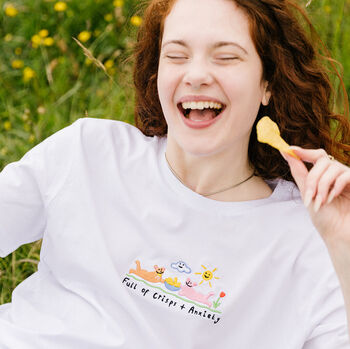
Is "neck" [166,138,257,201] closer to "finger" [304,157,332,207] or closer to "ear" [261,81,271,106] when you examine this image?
"ear" [261,81,271,106]

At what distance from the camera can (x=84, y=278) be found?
5.37ft

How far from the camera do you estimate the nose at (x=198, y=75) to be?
151cm

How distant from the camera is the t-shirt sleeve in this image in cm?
165

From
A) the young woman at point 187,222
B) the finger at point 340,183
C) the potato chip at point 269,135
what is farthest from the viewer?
the young woman at point 187,222

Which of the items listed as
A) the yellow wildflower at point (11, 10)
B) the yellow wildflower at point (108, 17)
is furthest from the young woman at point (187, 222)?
the yellow wildflower at point (11, 10)

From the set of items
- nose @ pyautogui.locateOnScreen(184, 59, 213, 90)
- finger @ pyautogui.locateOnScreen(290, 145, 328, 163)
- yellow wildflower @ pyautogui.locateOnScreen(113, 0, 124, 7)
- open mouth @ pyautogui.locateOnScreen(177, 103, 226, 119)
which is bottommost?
yellow wildflower @ pyautogui.locateOnScreen(113, 0, 124, 7)

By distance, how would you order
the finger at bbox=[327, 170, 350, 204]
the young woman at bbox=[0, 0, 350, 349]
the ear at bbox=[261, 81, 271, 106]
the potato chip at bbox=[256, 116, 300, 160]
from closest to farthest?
the finger at bbox=[327, 170, 350, 204] < the potato chip at bbox=[256, 116, 300, 160] < the young woman at bbox=[0, 0, 350, 349] < the ear at bbox=[261, 81, 271, 106]

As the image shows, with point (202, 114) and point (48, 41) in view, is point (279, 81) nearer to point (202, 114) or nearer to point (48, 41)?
point (202, 114)

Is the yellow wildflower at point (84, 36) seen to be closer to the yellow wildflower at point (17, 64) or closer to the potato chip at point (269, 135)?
the yellow wildflower at point (17, 64)

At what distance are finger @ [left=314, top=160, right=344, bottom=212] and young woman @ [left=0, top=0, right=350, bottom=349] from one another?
0.25m

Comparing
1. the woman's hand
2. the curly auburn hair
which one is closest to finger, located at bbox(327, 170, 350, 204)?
the woman's hand

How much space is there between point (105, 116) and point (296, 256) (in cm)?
141

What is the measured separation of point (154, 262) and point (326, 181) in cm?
54

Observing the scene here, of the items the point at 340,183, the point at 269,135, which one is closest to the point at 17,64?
the point at 269,135
